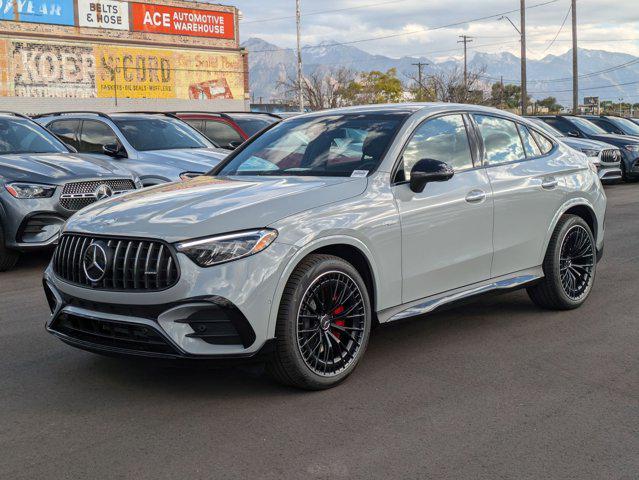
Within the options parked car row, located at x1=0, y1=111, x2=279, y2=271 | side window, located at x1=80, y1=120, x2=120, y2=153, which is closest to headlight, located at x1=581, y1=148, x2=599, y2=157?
parked car row, located at x1=0, y1=111, x2=279, y2=271

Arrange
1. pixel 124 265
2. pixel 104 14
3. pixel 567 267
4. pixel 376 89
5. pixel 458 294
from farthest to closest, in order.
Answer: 1. pixel 376 89
2. pixel 104 14
3. pixel 567 267
4. pixel 458 294
5. pixel 124 265

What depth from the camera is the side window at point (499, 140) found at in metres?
5.94

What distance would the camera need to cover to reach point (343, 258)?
484cm

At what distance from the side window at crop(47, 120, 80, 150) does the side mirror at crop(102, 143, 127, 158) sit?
1.01 meters

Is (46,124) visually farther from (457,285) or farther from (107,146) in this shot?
(457,285)

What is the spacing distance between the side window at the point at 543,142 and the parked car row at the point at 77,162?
408 centimetres

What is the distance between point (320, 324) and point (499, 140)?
236 centimetres

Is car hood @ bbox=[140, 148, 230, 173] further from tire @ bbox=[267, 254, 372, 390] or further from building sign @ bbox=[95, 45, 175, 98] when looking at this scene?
building sign @ bbox=[95, 45, 175, 98]

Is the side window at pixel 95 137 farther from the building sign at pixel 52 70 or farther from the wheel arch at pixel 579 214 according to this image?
the building sign at pixel 52 70

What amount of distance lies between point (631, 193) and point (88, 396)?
14498mm

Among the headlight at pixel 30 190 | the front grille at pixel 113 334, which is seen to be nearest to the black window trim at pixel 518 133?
the front grille at pixel 113 334

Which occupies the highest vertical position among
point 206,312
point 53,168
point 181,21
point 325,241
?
point 181,21

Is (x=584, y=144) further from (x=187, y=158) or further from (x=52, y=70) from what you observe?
(x=52, y=70)

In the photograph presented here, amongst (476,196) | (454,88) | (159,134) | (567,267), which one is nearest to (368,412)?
(476,196)
